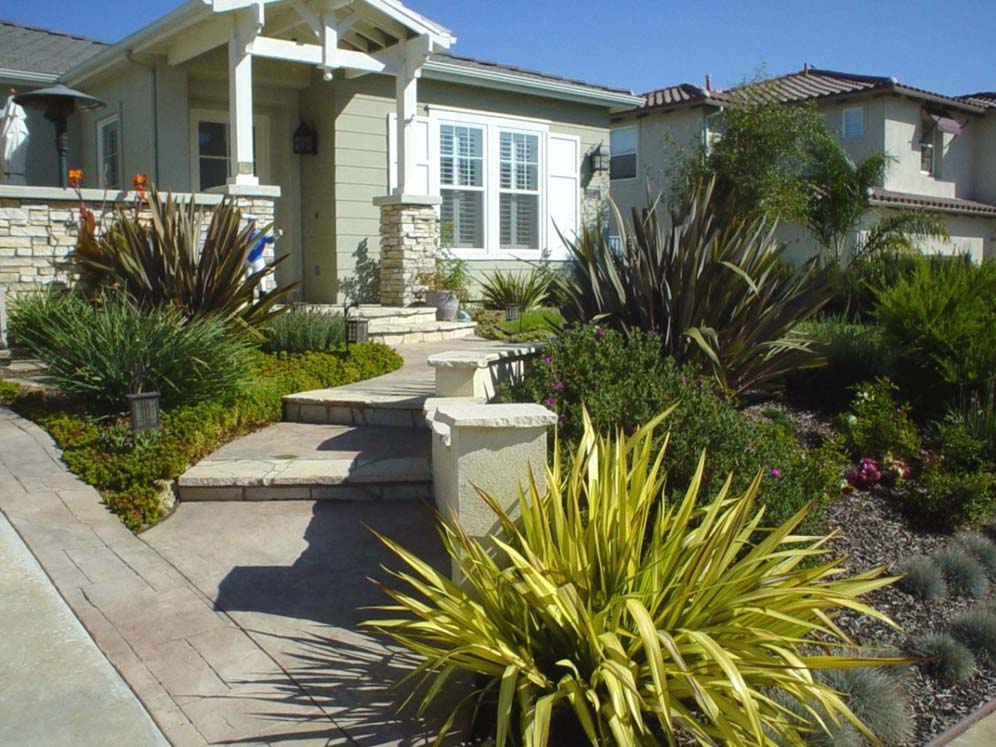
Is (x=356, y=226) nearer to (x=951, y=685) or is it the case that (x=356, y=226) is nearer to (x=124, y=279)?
(x=124, y=279)

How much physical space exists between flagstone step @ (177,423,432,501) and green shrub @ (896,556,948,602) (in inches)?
104

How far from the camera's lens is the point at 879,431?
622 centimetres

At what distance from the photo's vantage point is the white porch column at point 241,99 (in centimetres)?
1083

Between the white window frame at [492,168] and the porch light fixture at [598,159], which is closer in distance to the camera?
the white window frame at [492,168]

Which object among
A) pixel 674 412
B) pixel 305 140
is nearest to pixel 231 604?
pixel 674 412

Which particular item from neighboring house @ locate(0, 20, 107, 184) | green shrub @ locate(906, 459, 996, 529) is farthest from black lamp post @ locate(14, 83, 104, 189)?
green shrub @ locate(906, 459, 996, 529)

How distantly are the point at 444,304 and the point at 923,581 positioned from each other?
27.9 feet

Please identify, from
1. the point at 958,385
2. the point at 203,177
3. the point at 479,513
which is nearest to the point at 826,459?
the point at 958,385

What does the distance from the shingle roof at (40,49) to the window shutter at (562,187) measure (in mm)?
7723

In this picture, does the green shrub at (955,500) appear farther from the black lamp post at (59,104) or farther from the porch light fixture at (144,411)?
the black lamp post at (59,104)

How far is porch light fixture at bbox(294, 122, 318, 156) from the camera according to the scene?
13.3 meters

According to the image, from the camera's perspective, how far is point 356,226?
43.8 feet

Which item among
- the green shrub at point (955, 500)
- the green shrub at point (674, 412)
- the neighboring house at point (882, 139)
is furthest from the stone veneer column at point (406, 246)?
the neighboring house at point (882, 139)

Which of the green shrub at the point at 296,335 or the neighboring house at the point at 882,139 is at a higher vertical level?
the neighboring house at the point at 882,139
